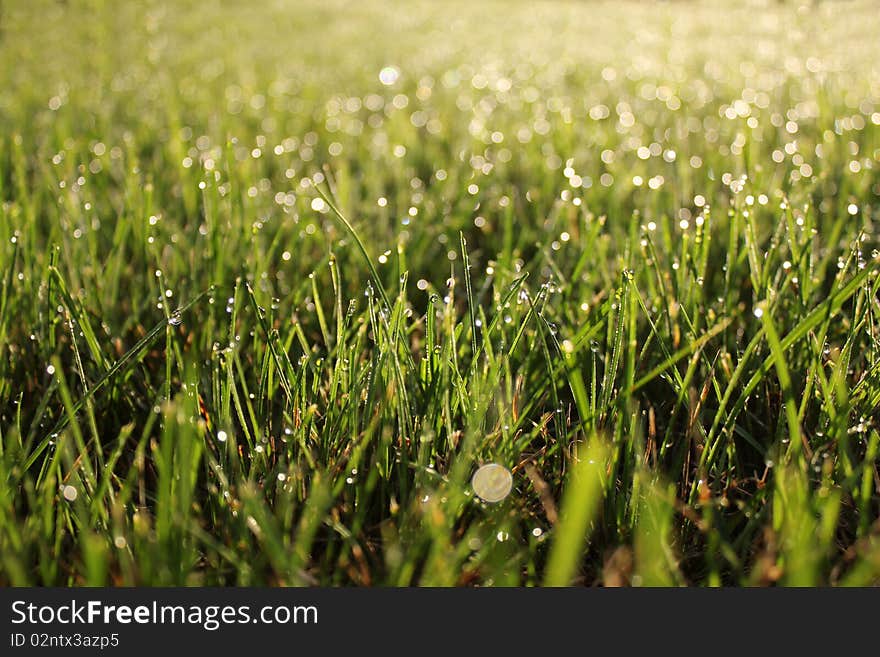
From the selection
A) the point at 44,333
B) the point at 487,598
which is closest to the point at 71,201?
the point at 44,333

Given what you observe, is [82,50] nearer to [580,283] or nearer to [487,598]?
[580,283]

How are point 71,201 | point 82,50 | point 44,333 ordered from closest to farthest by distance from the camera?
point 44,333, point 71,201, point 82,50

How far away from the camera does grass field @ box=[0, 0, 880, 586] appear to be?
78 cm

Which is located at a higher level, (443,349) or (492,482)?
(443,349)

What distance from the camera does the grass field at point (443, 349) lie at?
78 centimetres

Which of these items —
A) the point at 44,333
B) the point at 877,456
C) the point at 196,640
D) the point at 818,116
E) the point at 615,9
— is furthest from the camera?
the point at 615,9

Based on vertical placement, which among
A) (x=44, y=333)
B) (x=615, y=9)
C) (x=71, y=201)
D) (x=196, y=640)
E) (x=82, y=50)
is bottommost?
(x=196, y=640)

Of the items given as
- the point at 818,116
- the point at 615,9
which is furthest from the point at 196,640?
the point at 615,9

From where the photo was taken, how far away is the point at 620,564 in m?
0.78

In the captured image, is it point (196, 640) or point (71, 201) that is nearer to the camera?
point (196, 640)

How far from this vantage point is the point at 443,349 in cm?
91

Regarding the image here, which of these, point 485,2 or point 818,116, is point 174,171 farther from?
point 485,2

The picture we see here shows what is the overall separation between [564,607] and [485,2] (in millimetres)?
8429

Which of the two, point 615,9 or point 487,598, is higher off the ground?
point 615,9
